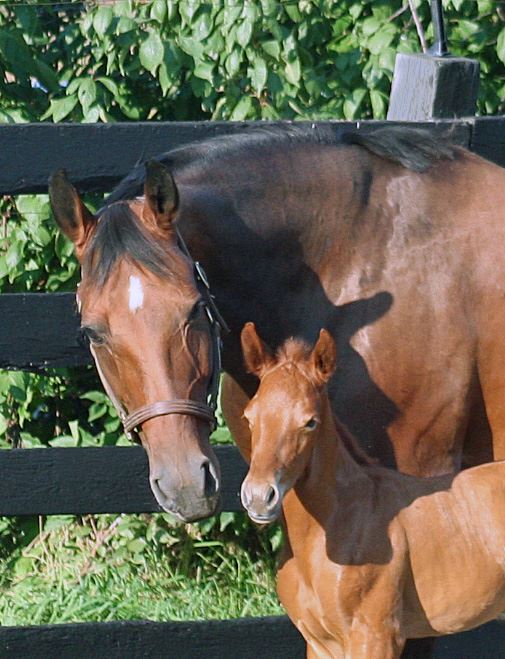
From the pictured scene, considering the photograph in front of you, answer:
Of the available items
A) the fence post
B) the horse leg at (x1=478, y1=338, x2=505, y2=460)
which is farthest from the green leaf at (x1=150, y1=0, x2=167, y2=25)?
the horse leg at (x1=478, y1=338, x2=505, y2=460)

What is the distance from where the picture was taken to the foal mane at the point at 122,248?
2590 mm

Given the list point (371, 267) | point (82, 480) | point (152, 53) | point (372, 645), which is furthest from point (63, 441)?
point (372, 645)

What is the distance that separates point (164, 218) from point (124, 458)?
114 centimetres

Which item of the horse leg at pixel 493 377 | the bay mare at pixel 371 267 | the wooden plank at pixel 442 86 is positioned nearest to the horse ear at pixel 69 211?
the bay mare at pixel 371 267

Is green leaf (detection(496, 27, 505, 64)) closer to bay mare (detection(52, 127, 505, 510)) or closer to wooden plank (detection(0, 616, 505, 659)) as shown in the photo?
bay mare (detection(52, 127, 505, 510))

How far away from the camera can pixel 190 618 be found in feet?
13.5

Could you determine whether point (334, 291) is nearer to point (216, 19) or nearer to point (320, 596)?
point (320, 596)

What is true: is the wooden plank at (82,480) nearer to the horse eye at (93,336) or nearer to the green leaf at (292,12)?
the horse eye at (93,336)

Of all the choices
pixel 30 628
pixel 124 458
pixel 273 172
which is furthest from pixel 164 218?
pixel 30 628

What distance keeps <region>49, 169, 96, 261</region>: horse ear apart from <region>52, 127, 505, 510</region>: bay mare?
0.12m

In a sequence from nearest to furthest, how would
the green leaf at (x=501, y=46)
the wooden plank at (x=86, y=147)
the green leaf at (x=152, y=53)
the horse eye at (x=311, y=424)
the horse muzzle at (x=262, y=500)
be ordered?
the horse muzzle at (x=262, y=500) < the horse eye at (x=311, y=424) < the wooden plank at (x=86, y=147) < the green leaf at (x=152, y=53) < the green leaf at (x=501, y=46)

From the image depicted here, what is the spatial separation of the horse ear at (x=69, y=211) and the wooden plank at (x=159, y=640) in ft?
4.70

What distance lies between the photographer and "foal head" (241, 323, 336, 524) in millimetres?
2438

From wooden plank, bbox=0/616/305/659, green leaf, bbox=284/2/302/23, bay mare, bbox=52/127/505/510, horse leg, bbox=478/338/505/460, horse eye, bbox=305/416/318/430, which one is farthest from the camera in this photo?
green leaf, bbox=284/2/302/23
